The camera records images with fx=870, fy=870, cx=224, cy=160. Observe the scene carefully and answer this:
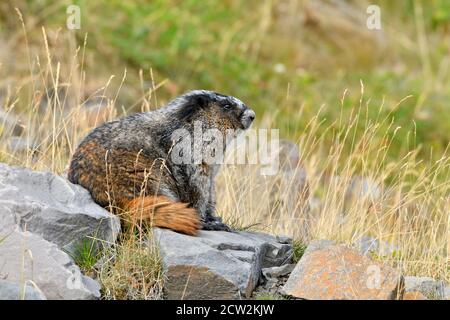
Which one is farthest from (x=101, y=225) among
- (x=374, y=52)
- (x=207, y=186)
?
(x=374, y=52)

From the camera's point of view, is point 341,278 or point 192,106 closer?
point 341,278

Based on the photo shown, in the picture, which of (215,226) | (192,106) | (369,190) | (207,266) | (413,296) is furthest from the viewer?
(369,190)

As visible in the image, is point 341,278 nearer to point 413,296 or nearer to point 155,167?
point 413,296

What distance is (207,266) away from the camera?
233 inches

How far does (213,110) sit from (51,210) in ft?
6.34

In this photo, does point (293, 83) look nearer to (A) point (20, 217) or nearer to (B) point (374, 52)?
(B) point (374, 52)

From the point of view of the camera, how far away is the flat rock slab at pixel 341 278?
18.8ft

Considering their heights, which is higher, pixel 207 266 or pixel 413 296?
pixel 207 266

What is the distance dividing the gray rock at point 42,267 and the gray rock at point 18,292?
0.11 metres

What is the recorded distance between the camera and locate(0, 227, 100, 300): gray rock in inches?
218

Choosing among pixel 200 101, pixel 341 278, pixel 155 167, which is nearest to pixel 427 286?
pixel 341 278

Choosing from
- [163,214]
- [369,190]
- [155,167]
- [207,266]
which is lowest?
[207,266]

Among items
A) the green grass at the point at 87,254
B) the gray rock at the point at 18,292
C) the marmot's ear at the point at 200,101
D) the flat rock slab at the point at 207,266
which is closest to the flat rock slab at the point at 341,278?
the flat rock slab at the point at 207,266

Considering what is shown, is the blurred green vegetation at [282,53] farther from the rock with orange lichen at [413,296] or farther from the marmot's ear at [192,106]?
the rock with orange lichen at [413,296]
